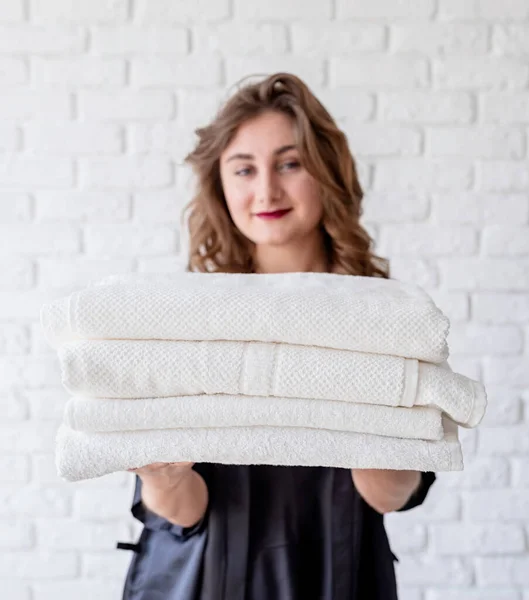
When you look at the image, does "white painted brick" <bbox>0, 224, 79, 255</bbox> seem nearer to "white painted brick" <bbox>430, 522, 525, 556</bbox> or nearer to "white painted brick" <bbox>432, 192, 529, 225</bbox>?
"white painted brick" <bbox>432, 192, 529, 225</bbox>

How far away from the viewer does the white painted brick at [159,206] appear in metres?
1.38

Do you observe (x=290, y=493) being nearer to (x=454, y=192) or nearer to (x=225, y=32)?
(x=454, y=192)

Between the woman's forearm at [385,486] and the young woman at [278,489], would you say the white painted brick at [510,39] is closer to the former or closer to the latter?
the young woman at [278,489]

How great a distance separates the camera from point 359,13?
4.48 ft

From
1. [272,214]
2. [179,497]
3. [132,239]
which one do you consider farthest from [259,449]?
[132,239]

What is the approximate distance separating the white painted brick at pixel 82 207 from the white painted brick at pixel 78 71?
0.22m

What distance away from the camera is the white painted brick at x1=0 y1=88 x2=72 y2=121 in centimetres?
137

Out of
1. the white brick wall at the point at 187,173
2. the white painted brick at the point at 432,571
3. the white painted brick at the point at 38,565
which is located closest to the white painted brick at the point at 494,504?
the white brick wall at the point at 187,173

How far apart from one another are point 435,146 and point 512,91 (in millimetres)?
191

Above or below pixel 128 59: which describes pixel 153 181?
below

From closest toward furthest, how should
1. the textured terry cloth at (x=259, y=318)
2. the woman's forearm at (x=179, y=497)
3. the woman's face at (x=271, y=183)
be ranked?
the textured terry cloth at (x=259, y=318) → the woman's forearm at (x=179, y=497) → the woman's face at (x=271, y=183)

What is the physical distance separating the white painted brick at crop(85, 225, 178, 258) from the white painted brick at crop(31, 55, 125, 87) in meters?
0.29

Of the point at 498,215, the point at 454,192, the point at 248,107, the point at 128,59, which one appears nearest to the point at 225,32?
the point at 128,59

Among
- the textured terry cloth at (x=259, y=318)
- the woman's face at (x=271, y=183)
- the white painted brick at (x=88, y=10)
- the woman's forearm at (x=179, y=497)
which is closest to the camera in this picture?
the textured terry cloth at (x=259, y=318)
